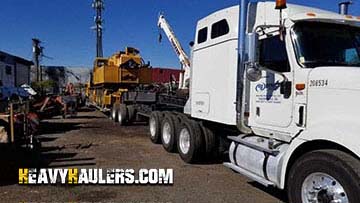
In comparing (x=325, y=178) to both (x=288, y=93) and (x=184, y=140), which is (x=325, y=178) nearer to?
(x=288, y=93)

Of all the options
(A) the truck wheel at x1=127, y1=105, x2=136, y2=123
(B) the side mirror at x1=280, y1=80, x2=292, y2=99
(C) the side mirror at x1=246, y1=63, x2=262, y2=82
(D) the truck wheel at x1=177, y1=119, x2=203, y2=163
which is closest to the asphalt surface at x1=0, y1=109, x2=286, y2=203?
(D) the truck wheel at x1=177, y1=119, x2=203, y2=163

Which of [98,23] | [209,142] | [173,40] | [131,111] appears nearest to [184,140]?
[209,142]

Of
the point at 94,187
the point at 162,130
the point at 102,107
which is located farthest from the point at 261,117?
the point at 102,107

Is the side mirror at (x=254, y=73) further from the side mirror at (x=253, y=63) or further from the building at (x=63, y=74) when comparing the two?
the building at (x=63, y=74)

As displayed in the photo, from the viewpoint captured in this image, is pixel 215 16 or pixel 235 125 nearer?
pixel 235 125

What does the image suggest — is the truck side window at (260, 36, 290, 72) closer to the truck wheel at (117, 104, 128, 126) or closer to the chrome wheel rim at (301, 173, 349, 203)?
the chrome wheel rim at (301, 173, 349, 203)

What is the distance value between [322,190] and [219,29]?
12.7 feet

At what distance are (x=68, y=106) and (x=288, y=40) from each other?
1822 cm

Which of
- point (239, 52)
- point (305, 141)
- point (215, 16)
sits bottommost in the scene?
point (305, 141)

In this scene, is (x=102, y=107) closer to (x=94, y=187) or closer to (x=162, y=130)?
(x=162, y=130)

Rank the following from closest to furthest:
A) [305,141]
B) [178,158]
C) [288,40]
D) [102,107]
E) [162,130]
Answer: [305,141]
[288,40]
[178,158]
[162,130]
[102,107]

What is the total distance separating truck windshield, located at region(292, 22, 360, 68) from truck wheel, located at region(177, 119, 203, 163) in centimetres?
365

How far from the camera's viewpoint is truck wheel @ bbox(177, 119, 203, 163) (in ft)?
28.3

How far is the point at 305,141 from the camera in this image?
5.11 m
